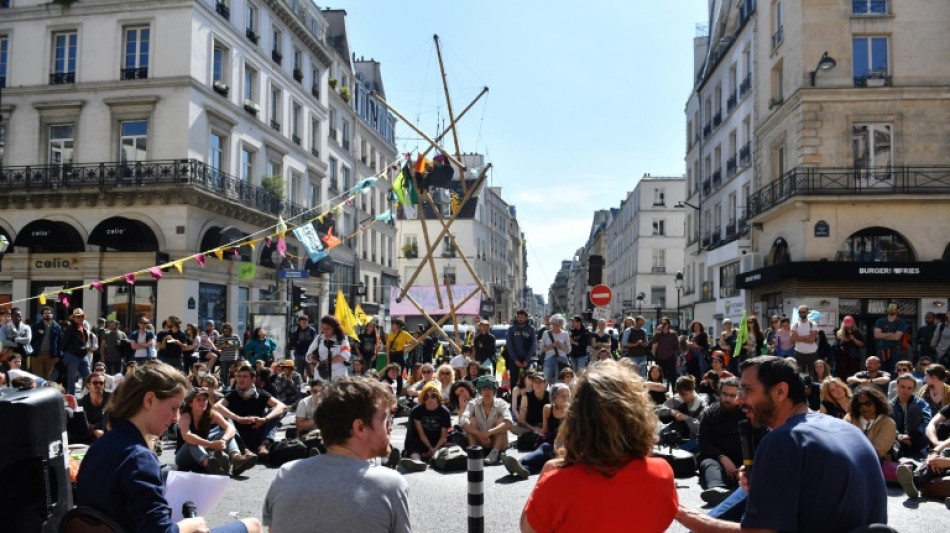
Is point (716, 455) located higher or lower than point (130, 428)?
lower

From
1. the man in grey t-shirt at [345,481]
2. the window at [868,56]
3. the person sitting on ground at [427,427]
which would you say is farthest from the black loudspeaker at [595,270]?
the man in grey t-shirt at [345,481]

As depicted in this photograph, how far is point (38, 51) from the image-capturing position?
2692 cm

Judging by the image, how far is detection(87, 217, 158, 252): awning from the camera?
81.6 ft

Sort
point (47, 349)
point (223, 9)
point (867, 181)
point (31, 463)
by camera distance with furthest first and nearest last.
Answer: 1. point (223, 9)
2. point (867, 181)
3. point (47, 349)
4. point (31, 463)

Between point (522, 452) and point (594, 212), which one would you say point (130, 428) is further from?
point (594, 212)

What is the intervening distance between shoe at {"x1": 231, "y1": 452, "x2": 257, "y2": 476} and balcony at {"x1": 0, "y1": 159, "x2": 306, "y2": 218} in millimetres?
18437

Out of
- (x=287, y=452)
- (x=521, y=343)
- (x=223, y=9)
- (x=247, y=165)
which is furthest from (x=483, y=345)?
(x=223, y=9)

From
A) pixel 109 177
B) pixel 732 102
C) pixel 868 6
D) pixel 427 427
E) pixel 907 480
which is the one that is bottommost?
pixel 907 480

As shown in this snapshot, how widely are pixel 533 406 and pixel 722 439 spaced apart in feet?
11.0

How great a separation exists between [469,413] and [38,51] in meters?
24.2

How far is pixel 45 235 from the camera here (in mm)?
24891

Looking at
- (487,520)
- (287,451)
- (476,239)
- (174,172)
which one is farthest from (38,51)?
(476,239)

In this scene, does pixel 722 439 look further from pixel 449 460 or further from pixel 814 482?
pixel 814 482

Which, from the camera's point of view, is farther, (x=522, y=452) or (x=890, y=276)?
(x=890, y=276)
